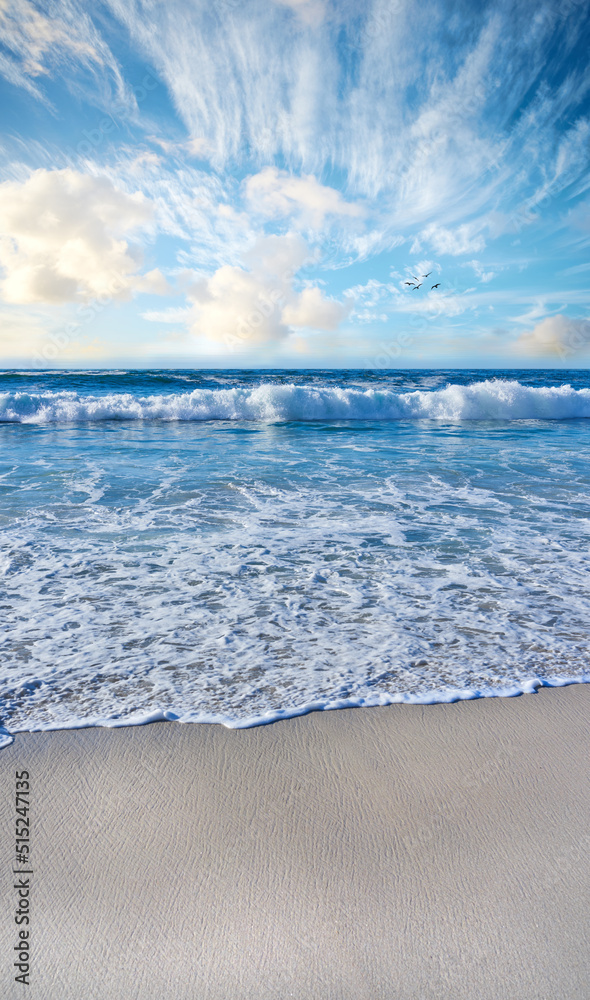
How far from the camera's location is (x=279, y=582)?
3.71 metres

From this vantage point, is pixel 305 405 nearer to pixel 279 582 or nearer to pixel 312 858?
pixel 279 582

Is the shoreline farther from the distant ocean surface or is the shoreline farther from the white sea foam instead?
the white sea foam

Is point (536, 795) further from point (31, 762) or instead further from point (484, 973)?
point (31, 762)

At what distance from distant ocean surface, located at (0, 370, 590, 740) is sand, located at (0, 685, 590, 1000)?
21 cm

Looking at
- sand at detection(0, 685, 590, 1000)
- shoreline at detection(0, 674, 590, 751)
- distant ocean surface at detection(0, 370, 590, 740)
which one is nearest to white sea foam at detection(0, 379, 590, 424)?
distant ocean surface at detection(0, 370, 590, 740)

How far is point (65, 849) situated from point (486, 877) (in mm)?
1345

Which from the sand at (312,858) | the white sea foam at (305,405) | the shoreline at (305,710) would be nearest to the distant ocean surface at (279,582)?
the shoreline at (305,710)

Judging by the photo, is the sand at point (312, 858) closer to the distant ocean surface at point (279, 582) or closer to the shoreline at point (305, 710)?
the shoreline at point (305, 710)

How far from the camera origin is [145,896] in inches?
59.5

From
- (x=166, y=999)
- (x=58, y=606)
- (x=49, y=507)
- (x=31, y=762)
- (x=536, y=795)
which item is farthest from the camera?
(x=49, y=507)

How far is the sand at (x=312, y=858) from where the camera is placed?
1.33 meters

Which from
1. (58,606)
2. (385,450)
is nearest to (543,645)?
(58,606)

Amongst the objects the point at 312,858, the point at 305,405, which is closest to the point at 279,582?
the point at 312,858

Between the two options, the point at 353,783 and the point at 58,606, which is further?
the point at 58,606
